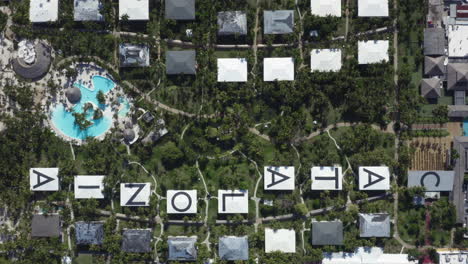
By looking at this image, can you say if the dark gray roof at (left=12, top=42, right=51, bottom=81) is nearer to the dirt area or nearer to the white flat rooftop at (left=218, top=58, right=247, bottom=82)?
the white flat rooftop at (left=218, top=58, right=247, bottom=82)

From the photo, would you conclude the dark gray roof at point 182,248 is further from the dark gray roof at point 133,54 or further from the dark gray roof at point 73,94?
the dark gray roof at point 133,54

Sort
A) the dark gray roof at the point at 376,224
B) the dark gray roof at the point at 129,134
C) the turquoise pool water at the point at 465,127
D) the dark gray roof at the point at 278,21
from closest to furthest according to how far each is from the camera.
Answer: the dark gray roof at the point at 278,21 < the dark gray roof at the point at 376,224 < the dark gray roof at the point at 129,134 < the turquoise pool water at the point at 465,127

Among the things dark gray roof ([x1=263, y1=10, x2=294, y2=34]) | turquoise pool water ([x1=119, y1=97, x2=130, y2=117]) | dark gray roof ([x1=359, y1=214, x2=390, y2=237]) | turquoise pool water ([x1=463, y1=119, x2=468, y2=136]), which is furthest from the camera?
turquoise pool water ([x1=119, y1=97, x2=130, y2=117])

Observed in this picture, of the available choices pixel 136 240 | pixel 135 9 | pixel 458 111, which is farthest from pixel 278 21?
pixel 136 240

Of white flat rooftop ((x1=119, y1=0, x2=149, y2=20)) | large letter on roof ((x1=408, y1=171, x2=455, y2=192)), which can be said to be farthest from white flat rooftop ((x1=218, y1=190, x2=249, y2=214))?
white flat rooftop ((x1=119, y1=0, x2=149, y2=20))

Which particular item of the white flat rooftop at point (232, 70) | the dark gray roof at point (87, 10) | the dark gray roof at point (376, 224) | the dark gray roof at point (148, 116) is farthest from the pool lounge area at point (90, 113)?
the dark gray roof at point (376, 224)
